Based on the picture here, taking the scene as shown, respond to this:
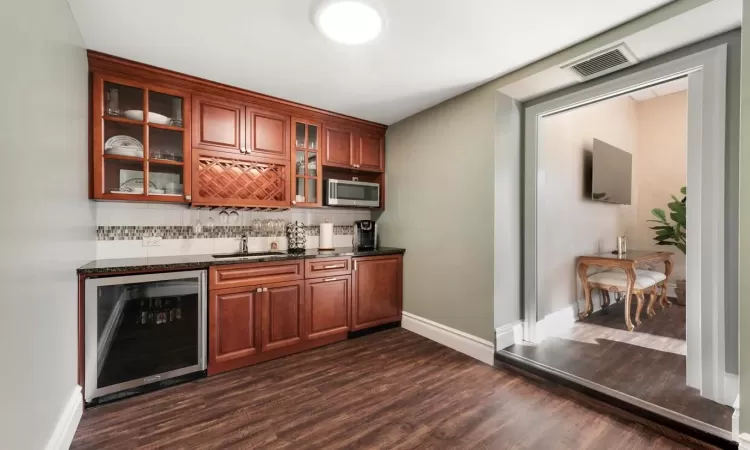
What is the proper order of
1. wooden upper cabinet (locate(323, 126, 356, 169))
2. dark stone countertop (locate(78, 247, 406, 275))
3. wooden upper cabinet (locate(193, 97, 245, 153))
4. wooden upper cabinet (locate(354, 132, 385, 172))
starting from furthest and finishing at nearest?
wooden upper cabinet (locate(354, 132, 385, 172))
wooden upper cabinet (locate(323, 126, 356, 169))
wooden upper cabinet (locate(193, 97, 245, 153))
dark stone countertop (locate(78, 247, 406, 275))

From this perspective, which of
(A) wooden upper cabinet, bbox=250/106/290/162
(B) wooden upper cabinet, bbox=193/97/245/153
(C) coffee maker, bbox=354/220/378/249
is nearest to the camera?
(B) wooden upper cabinet, bbox=193/97/245/153

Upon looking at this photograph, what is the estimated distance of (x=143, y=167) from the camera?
2.45 meters

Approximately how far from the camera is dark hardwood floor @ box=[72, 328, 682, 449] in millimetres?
1729

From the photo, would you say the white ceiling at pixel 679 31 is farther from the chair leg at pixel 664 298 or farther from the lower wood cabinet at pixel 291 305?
the chair leg at pixel 664 298

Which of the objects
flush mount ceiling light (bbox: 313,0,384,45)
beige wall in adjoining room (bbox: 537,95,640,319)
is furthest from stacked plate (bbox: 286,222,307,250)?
beige wall in adjoining room (bbox: 537,95,640,319)

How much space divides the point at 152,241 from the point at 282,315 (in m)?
1.28

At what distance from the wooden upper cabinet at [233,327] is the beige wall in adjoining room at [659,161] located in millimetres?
4743

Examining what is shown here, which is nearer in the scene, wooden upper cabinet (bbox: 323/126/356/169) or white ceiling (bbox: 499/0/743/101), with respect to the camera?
white ceiling (bbox: 499/0/743/101)

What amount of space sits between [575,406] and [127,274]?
3.09 m

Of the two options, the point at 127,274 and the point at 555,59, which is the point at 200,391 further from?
the point at 555,59

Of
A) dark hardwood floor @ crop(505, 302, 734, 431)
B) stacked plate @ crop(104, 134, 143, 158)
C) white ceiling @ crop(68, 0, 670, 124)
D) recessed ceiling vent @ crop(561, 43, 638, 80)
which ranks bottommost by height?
dark hardwood floor @ crop(505, 302, 734, 431)

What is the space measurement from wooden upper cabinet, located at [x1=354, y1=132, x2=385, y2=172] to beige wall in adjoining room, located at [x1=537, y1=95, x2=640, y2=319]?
1727mm

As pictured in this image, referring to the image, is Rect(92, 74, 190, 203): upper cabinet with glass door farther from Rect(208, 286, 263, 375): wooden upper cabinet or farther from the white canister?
the white canister

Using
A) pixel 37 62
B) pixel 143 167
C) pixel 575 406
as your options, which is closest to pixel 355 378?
pixel 575 406
